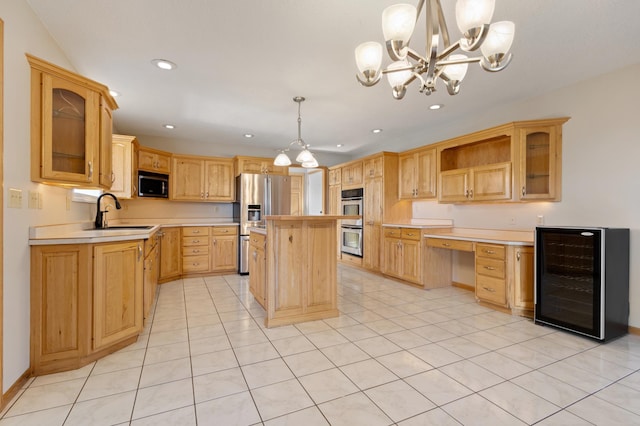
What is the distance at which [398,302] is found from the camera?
147 inches

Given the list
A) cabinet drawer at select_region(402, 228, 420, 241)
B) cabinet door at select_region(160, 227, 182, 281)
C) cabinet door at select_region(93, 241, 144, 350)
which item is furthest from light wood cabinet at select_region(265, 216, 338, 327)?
cabinet door at select_region(160, 227, 182, 281)

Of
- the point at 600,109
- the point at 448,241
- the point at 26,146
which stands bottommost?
the point at 448,241

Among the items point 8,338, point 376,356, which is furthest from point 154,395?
point 376,356

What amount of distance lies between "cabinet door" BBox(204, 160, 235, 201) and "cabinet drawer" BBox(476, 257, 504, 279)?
4.36 meters

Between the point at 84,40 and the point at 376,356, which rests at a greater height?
the point at 84,40

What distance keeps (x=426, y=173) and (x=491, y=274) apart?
1.86 metres

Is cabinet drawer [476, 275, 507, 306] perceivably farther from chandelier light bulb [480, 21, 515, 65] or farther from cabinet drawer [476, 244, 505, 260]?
chandelier light bulb [480, 21, 515, 65]

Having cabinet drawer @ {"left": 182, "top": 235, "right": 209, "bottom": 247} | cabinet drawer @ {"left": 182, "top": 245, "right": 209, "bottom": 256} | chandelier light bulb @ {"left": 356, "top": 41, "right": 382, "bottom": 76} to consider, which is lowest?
cabinet drawer @ {"left": 182, "top": 245, "right": 209, "bottom": 256}

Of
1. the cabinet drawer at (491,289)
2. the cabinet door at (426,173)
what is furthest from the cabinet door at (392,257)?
the cabinet drawer at (491,289)

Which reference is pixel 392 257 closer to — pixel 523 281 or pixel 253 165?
pixel 523 281

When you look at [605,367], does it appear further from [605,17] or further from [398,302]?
[605,17]

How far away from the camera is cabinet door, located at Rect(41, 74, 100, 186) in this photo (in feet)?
6.91

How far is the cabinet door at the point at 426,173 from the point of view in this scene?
457cm

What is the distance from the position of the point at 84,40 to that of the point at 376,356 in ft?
11.6
